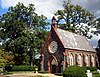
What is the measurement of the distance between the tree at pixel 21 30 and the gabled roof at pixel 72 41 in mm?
9344

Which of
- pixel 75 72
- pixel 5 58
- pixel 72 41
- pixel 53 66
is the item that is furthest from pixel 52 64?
pixel 75 72

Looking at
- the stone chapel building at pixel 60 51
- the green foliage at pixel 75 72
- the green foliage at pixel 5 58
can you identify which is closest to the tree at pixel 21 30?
the green foliage at pixel 5 58

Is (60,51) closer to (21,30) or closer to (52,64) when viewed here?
(52,64)

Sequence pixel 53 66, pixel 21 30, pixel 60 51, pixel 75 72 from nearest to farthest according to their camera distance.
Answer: pixel 75 72, pixel 60 51, pixel 53 66, pixel 21 30

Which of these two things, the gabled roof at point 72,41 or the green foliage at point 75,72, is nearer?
the green foliage at point 75,72

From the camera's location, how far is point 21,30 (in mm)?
66312

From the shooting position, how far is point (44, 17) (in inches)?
2761

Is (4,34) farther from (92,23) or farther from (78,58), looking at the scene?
(92,23)

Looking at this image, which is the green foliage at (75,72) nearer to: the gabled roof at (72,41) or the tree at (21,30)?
the gabled roof at (72,41)

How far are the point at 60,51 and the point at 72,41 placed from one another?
6.10 meters

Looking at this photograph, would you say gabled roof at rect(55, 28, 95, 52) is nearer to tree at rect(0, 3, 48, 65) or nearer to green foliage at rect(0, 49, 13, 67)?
tree at rect(0, 3, 48, 65)

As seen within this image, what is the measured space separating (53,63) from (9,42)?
16.5m

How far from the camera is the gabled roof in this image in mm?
56188

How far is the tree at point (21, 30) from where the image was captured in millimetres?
65750
